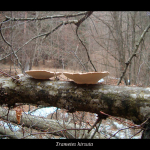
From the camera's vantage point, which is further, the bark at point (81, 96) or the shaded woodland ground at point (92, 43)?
the shaded woodland ground at point (92, 43)

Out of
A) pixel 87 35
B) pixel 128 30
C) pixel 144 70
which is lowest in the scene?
pixel 144 70

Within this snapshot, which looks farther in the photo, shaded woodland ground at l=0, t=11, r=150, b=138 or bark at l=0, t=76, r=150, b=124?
shaded woodland ground at l=0, t=11, r=150, b=138

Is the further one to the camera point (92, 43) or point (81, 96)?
point (92, 43)

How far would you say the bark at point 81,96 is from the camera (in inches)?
29.6

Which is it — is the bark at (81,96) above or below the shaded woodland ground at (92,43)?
below

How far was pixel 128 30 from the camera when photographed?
10.4 feet

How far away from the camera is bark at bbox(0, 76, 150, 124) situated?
75cm

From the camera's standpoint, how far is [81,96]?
2.74ft

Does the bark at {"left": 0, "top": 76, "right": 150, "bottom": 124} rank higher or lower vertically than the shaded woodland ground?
lower
